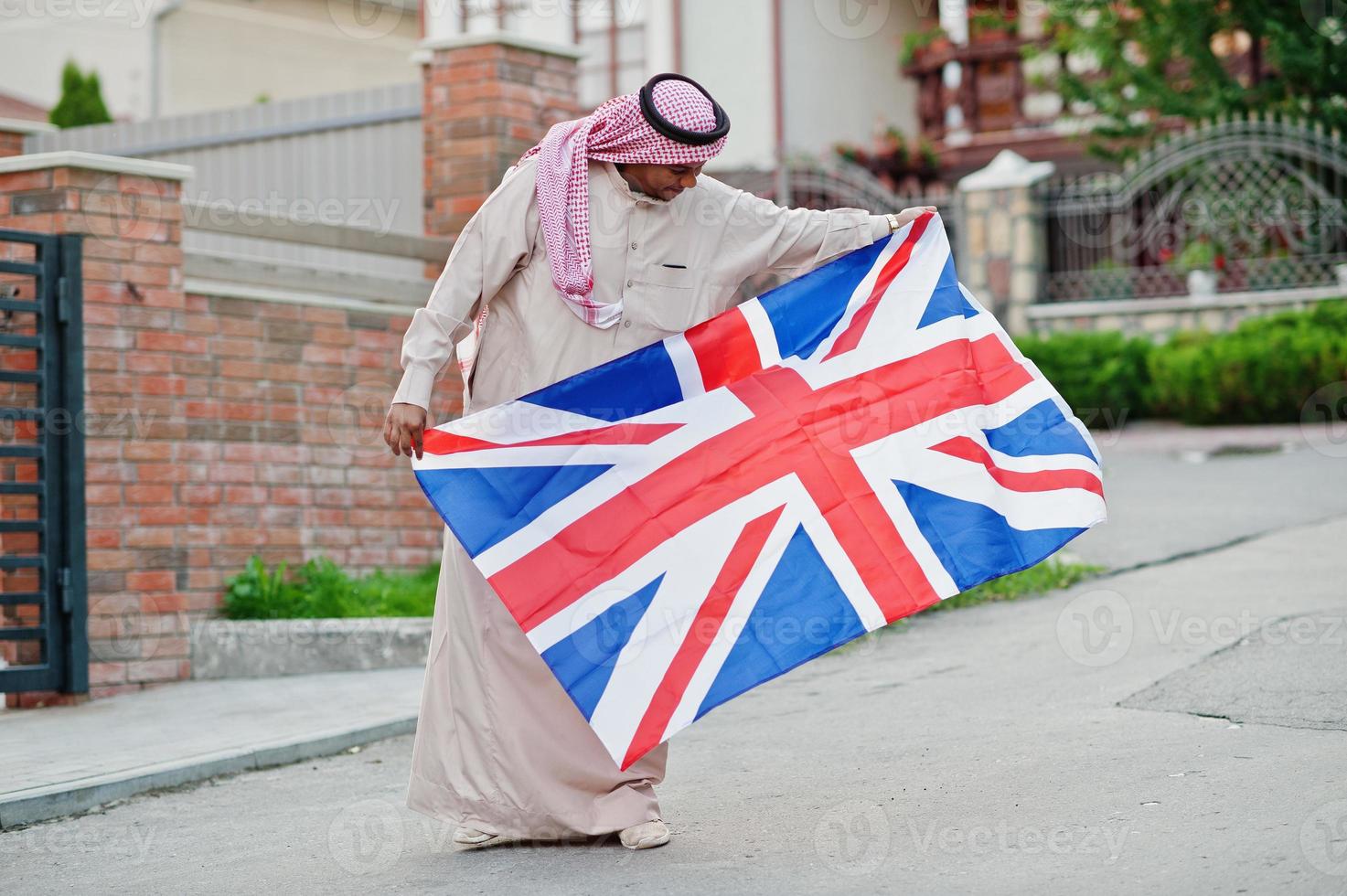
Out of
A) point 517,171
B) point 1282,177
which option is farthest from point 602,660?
point 1282,177

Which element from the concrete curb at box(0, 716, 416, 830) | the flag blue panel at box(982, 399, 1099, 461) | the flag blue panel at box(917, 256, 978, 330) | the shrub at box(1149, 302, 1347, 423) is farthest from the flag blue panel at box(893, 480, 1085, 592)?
the shrub at box(1149, 302, 1347, 423)

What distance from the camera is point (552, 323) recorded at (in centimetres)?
502

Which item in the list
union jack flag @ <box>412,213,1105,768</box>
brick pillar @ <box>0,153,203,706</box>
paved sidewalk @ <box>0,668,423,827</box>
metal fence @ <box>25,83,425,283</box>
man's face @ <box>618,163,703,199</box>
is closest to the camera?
union jack flag @ <box>412,213,1105,768</box>

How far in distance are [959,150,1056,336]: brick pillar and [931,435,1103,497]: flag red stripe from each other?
45.3 ft

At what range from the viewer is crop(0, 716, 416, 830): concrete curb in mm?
5859

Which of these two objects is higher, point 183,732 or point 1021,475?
point 1021,475

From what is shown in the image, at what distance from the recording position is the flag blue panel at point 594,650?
15.4ft

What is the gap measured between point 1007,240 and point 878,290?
44.9 ft

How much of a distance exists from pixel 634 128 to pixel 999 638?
13.7 ft


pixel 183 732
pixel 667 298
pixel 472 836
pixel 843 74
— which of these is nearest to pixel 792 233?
pixel 667 298

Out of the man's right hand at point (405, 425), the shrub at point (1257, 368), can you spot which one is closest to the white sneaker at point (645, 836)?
the man's right hand at point (405, 425)

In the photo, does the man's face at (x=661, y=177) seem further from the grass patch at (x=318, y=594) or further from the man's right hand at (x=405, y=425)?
the grass patch at (x=318, y=594)

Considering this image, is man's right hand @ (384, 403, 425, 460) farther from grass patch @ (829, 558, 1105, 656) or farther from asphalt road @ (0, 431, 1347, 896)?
grass patch @ (829, 558, 1105, 656)

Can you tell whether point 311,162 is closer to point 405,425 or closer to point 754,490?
point 405,425
